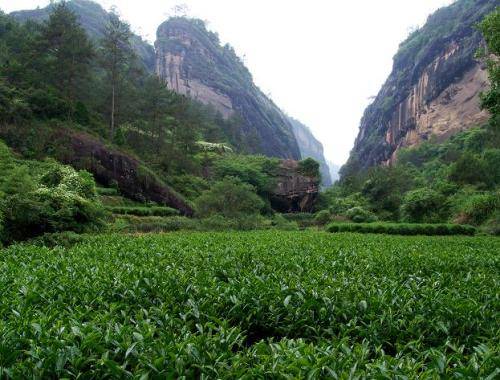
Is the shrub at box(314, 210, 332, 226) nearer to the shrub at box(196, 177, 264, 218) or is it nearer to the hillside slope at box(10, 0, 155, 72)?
the shrub at box(196, 177, 264, 218)

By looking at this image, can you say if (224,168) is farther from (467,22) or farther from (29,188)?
(467,22)

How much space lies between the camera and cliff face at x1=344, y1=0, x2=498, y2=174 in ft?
265

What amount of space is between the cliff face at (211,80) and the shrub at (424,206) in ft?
243

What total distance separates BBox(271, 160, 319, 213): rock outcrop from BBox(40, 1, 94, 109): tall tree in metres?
27.7

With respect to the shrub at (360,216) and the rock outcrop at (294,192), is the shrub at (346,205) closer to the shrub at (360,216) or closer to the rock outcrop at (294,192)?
the shrub at (360,216)

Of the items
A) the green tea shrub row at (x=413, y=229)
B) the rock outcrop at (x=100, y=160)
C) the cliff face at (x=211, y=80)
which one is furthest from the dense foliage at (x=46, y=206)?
the cliff face at (x=211, y=80)

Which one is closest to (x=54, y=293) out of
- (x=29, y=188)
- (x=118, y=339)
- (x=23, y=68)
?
(x=118, y=339)

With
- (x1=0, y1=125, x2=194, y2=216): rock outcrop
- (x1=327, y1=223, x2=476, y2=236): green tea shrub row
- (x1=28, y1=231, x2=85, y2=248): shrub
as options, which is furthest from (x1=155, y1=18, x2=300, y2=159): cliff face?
(x1=28, y1=231, x2=85, y2=248): shrub

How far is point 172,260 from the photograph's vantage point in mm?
8875

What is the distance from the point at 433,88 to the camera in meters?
87.9

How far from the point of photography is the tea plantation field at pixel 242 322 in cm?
Result: 305

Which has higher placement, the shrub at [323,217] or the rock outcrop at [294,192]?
the rock outcrop at [294,192]

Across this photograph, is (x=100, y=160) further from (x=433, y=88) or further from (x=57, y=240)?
(x=433, y=88)

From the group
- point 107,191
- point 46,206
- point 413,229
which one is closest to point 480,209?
point 413,229
